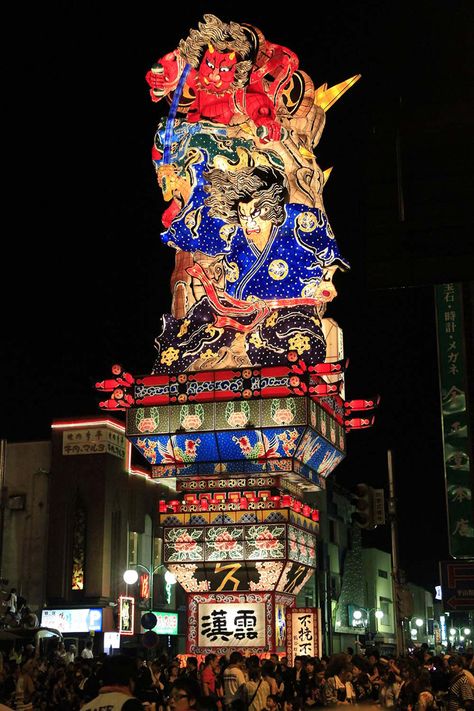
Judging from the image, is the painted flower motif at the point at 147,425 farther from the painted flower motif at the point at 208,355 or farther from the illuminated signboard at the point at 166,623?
the illuminated signboard at the point at 166,623

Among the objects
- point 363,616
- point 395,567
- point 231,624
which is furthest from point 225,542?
point 363,616

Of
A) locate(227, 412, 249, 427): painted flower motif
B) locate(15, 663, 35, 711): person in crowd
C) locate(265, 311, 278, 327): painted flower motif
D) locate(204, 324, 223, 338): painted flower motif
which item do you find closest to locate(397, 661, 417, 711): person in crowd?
locate(15, 663, 35, 711): person in crowd

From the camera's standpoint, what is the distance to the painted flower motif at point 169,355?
38469 mm

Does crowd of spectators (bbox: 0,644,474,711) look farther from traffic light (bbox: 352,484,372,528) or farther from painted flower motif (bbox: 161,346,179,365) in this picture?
painted flower motif (bbox: 161,346,179,365)

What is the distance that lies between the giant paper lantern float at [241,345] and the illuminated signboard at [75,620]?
7.07 meters

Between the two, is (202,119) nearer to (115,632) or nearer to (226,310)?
(226,310)

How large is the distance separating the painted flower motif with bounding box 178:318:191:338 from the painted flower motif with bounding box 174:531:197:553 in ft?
25.2

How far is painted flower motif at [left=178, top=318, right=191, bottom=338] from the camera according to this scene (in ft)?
128

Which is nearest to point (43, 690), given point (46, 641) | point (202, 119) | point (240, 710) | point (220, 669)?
point (220, 669)

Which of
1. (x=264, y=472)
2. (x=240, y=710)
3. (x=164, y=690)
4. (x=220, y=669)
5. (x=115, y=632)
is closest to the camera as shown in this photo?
(x=240, y=710)

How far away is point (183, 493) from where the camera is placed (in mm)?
37531

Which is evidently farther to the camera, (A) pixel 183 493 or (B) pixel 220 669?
(A) pixel 183 493

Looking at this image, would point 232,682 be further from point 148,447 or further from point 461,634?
point 461,634

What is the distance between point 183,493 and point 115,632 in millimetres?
9303
